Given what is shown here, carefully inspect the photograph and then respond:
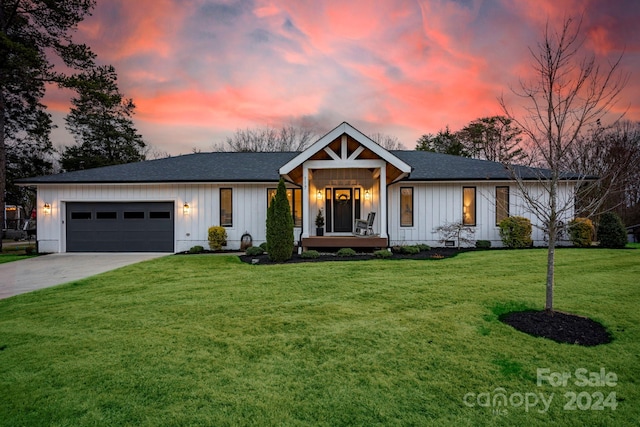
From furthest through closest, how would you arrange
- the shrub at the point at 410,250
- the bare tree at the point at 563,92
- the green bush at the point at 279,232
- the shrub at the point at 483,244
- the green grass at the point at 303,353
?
the shrub at the point at 483,244 → the shrub at the point at 410,250 → the green bush at the point at 279,232 → the bare tree at the point at 563,92 → the green grass at the point at 303,353

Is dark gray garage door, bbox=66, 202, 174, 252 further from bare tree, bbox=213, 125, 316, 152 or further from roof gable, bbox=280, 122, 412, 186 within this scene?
bare tree, bbox=213, 125, 316, 152

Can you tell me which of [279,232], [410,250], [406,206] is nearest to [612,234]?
[406,206]

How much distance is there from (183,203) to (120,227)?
294 centimetres

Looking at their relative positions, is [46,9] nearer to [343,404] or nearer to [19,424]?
[19,424]

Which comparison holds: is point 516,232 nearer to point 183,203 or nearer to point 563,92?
point 563,92

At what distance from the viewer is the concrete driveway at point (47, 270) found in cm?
722

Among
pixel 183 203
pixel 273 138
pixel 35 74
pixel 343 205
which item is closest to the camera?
pixel 183 203

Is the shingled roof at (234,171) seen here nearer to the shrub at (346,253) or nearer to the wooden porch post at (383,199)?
the wooden porch post at (383,199)

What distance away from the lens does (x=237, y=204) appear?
1340 centimetres

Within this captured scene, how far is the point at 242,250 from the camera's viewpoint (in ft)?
42.9

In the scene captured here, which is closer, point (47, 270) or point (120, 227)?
point (47, 270)

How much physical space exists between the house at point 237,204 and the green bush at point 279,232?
10.5 feet

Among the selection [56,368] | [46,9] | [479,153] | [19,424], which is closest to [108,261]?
[56,368]

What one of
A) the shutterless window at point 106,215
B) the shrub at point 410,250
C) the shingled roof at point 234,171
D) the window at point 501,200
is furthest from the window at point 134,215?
the window at point 501,200
